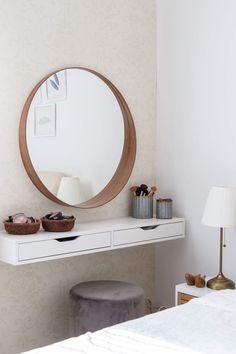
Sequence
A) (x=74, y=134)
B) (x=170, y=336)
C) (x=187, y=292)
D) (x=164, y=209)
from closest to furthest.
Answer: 1. (x=170, y=336)
2. (x=187, y=292)
3. (x=74, y=134)
4. (x=164, y=209)

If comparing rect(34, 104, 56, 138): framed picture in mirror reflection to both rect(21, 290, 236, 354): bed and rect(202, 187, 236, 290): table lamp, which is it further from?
rect(21, 290, 236, 354): bed

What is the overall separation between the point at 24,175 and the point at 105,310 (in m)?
0.84

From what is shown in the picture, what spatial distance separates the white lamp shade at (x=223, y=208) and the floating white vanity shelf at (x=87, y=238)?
409mm

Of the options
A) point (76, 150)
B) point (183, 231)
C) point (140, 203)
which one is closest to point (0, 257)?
point (76, 150)

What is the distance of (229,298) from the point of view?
2.38 metres

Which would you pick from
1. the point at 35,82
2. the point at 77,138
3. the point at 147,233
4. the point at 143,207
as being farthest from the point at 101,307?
the point at 35,82

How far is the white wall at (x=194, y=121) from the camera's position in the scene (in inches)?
126

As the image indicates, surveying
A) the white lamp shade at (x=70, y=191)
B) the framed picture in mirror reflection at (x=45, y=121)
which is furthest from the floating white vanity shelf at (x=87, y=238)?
the framed picture in mirror reflection at (x=45, y=121)

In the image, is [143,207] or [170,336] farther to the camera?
[143,207]

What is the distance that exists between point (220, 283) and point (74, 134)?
1.18 meters

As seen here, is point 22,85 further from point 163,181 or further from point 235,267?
point 235,267

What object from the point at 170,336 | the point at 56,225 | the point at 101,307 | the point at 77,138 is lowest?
the point at 101,307

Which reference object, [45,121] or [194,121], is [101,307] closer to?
[45,121]

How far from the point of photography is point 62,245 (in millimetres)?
2748
